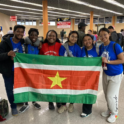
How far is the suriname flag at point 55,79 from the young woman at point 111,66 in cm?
17

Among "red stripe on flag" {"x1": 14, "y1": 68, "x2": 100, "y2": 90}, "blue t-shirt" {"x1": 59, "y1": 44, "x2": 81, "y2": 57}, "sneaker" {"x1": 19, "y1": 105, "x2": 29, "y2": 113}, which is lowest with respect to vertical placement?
"sneaker" {"x1": 19, "y1": 105, "x2": 29, "y2": 113}

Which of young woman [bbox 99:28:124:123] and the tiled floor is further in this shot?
the tiled floor

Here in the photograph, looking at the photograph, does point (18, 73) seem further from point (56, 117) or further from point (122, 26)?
point (122, 26)

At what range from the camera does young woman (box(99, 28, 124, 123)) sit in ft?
5.88

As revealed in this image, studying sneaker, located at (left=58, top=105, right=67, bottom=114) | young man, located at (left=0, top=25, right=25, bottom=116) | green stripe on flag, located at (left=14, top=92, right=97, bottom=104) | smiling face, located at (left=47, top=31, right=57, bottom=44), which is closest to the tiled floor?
sneaker, located at (left=58, top=105, right=67, bottom=114)

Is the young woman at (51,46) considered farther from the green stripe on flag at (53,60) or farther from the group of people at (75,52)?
the green stripe on flag at (53,60)

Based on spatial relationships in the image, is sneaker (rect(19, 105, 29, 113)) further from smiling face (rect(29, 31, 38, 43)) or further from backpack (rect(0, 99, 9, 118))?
smiling face (rect(29, 31, 38, 43))

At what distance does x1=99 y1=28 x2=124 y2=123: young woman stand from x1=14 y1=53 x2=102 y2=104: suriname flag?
0.17 metres

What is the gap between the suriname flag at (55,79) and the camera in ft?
6.48

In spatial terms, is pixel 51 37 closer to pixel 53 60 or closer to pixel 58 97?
pixel 53 60

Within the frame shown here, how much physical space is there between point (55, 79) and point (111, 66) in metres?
0.90

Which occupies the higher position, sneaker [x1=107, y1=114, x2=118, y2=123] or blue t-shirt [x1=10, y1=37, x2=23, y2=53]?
blue t-shirt [x1=10, y1=37, x2=23, y2=53]

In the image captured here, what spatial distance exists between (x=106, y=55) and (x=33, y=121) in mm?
1655

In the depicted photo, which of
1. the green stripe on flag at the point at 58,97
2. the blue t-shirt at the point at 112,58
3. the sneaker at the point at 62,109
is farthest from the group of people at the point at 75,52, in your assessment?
the sneaker at the point at 62,109
